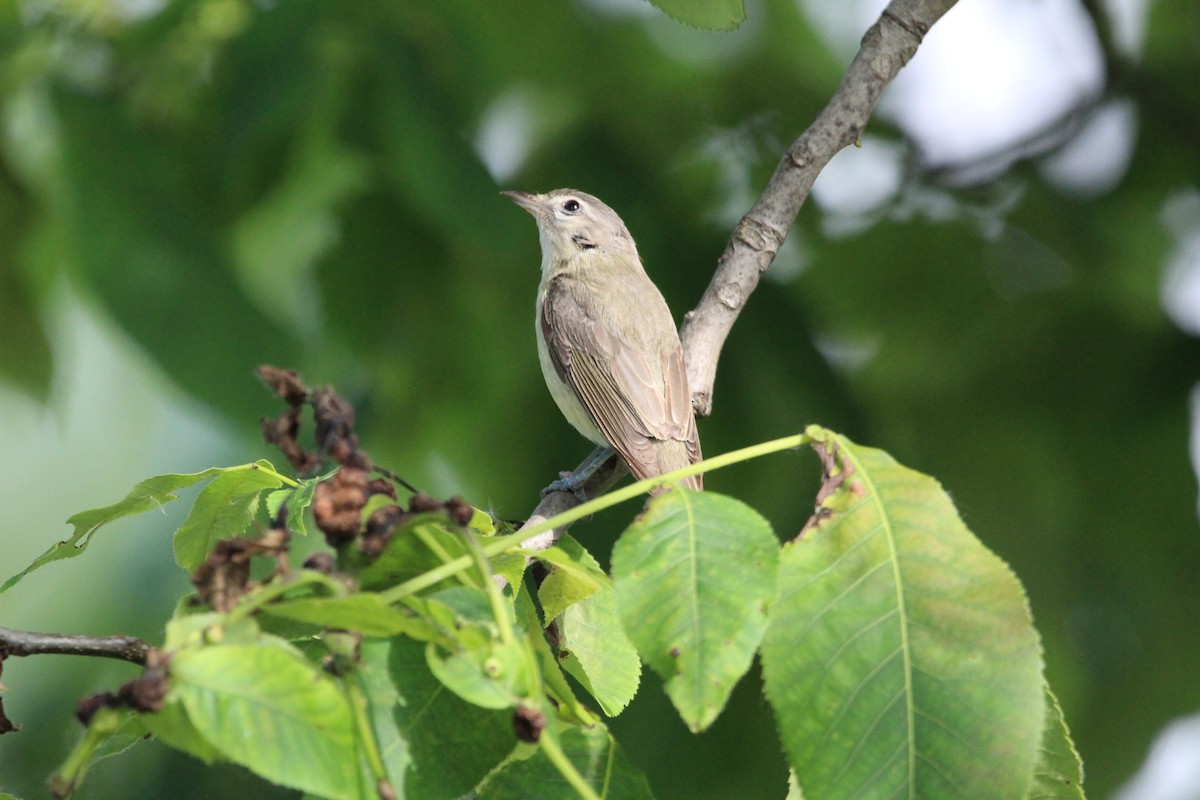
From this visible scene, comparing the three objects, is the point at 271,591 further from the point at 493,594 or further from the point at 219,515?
the point at 219,515

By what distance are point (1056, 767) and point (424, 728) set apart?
906 mm

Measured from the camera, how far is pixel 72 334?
4.16 m

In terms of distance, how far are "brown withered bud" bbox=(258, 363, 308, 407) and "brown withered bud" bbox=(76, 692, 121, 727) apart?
36 cm

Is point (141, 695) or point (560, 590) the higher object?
point (141, 695)

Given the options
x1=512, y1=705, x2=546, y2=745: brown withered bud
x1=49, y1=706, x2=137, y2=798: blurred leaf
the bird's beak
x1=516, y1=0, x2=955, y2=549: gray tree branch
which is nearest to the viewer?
x1=49, y1=706, x2=137, y2=798: blurred leaf

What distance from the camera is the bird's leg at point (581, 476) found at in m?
3.22

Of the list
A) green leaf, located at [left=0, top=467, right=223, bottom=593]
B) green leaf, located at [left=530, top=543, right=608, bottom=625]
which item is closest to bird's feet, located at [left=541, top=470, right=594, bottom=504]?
green leaf, located at [left=530, top=543, right=608, bottom=625]

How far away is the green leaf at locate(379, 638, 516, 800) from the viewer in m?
1.42

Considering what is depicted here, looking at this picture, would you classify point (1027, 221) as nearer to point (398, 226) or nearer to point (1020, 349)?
point (1020, 349)

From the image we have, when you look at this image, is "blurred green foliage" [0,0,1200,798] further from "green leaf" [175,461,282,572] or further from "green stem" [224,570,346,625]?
"green stem" [224,570,346,625]

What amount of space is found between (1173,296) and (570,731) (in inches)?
157

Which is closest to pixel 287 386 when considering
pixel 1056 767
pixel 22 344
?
pixel 1056 767

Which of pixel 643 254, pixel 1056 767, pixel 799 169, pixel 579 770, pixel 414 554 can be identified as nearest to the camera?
pixel 414 554

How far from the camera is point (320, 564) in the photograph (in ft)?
4.29
